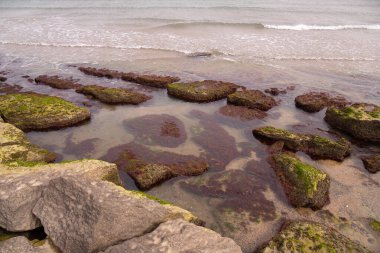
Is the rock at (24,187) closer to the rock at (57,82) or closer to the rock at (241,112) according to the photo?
the rock at (241,112)

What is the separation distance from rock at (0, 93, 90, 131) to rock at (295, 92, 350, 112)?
343 inches

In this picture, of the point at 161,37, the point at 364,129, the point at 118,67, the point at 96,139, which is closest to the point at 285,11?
the point at 161,37

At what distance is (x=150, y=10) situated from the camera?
40.5 metres

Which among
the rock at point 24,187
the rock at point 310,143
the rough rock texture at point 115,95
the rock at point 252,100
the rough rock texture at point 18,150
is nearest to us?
the rock at point 24,187

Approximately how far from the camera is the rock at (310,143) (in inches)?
404

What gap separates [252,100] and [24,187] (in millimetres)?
9563

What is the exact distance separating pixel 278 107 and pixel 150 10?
3113 cm

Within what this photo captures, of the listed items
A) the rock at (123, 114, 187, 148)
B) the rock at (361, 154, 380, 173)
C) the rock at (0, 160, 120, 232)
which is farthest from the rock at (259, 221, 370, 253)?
the rock at (123, 114, 187, 148)

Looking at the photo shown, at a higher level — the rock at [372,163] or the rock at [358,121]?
the rock at [358,121]

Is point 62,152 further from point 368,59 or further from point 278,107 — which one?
point 368,59

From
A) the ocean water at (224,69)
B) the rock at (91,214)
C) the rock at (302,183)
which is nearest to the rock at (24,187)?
the rock at (91,214)

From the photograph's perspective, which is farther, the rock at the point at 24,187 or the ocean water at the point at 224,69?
the ocean water at the point at 224,69

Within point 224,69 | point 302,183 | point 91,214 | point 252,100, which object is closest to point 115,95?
point 252,100

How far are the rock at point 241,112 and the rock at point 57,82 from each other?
7203 millimetres
